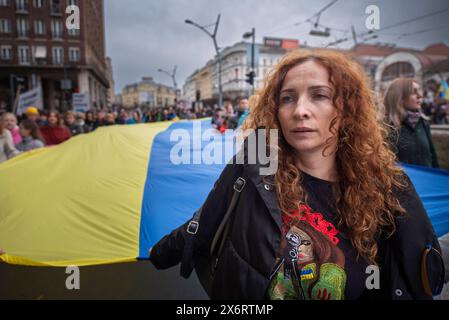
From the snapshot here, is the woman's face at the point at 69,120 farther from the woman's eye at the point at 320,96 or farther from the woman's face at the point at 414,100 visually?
the woman's eye at the point at 320,96

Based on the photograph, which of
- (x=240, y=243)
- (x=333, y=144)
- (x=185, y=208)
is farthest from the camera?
(x=185, y=208)

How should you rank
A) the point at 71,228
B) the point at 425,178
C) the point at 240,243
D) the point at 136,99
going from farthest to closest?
the point at 136,99 < the point at 425,178 < the point at 71,228 < the point at 240,243

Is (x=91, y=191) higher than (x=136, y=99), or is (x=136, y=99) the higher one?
(x=136, y=99)

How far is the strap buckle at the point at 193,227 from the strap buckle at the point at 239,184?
0.74ft

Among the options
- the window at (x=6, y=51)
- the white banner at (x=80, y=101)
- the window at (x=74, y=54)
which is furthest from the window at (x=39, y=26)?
the white banner at (x=80, y=101)

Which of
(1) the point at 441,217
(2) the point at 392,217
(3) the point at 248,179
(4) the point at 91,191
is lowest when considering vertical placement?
(1) the point at 441,217

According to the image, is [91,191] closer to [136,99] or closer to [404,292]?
[404,292]

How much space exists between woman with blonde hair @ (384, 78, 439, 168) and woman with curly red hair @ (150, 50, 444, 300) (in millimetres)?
1797

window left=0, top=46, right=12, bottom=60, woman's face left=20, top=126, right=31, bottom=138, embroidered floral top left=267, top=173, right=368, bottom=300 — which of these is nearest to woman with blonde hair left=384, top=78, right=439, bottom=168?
embroidered floral top left=267, top=173, right=368, bottom=300

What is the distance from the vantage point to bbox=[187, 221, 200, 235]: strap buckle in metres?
1.20

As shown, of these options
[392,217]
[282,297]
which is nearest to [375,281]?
[392,217]

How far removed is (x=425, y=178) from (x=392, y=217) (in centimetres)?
199

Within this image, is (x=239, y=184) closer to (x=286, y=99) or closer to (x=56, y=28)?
(x=286, y=99)

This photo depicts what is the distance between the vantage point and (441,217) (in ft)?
7.66
